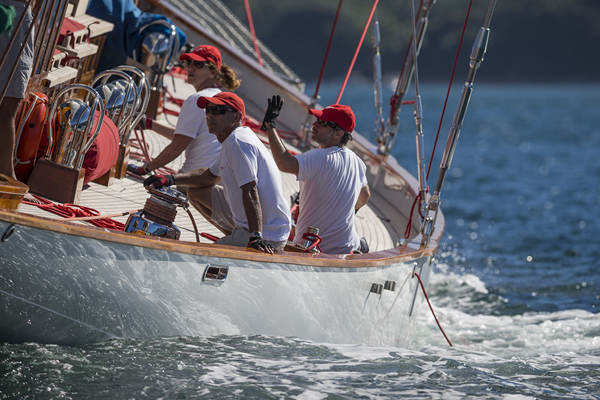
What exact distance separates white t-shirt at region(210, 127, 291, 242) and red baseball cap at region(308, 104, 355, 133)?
1.52 feet

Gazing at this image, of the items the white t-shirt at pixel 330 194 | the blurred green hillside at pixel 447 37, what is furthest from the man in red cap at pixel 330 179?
the blurred green hillside at pixel 447 37

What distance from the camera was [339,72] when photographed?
5997cm

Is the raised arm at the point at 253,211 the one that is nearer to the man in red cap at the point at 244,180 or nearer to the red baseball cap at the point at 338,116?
the man in red cap at the point at 244,180

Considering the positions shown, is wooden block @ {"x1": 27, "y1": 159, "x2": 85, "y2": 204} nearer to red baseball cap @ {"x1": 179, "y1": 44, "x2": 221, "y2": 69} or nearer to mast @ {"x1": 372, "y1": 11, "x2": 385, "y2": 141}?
red baseball cap @ {"x1": 179, "y1": 44, "x2": 221, "y2": 69}

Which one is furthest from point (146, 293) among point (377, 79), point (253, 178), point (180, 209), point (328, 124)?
point (377, 79)

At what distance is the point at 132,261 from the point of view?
132 inches

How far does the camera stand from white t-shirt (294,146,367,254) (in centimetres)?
407

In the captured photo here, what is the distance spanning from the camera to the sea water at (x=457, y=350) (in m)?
3.37

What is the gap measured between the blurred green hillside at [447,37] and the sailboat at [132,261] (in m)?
53.9

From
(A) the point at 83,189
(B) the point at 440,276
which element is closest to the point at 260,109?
(B) the point at 440,276

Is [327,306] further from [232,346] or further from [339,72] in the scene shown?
[339,72]

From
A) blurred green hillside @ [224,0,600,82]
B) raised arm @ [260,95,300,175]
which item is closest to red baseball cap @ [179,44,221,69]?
raised arm @ [260,95,300,175]

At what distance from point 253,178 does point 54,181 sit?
3.65 feet

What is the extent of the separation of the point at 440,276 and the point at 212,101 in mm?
4535
